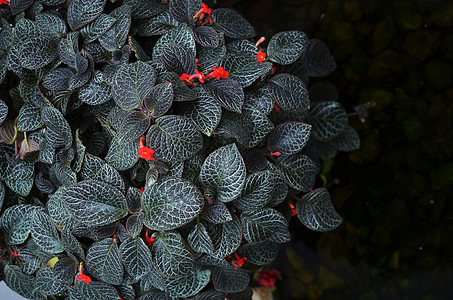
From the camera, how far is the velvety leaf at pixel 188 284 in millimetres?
828

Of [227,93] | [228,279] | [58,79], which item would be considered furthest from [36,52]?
[228,279]

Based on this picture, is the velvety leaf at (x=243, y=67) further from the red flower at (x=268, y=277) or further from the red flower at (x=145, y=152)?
the red flower at (x=268, y=277)

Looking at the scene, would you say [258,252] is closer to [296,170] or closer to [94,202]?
[296,170]

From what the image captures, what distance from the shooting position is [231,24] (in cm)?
86

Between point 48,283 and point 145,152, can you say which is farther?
point 48,283

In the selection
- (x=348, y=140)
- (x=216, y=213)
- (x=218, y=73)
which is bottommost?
(x=348, y=140)

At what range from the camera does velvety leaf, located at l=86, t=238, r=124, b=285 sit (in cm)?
79

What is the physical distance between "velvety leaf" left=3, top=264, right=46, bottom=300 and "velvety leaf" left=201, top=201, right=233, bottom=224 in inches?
16.4

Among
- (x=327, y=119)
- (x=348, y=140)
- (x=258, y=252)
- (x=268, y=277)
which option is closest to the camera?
(x=258, y=252)

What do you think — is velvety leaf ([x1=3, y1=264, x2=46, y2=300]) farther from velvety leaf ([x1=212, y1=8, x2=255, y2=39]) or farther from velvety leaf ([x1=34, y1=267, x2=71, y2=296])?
velvety leaf ([x1=212, y1=8, x2=255, y2=39])

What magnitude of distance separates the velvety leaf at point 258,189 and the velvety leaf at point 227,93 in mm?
127

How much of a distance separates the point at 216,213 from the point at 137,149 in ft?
0.60

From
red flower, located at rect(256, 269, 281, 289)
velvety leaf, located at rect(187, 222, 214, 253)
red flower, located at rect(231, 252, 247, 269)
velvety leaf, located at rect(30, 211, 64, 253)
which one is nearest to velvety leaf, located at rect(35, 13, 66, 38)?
velvety leaf, located at rect(30, 211, 64, 253)

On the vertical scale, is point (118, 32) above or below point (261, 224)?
above
